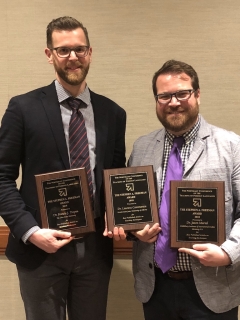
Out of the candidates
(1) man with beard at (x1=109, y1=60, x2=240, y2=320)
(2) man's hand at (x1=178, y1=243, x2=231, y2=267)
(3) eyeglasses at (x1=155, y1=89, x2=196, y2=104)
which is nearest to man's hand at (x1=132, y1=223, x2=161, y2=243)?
(1) man with beard at (x1=109, y1=60, x2=240, y2=320)

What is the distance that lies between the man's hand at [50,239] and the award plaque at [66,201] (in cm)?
3

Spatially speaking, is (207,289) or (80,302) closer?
(207,289)

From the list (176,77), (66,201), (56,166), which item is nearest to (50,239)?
(66,201)

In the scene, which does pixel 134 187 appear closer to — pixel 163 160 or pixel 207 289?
pixel 163 160

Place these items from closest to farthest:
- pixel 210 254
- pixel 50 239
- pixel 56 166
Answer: pixel 210 254, pixel 50 239, pixel 56 166

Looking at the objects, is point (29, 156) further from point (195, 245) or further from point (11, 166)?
point (195, 245)

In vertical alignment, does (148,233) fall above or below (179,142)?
below

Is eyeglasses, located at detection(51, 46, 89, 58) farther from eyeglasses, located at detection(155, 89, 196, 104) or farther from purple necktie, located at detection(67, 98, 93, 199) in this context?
eyeglasses, located at detection(155, 89, 196, 104)

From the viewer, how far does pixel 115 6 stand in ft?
6.98

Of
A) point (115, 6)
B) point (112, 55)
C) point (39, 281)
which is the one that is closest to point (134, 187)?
point (39, 281)

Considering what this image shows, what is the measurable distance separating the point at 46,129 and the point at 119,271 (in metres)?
1.09

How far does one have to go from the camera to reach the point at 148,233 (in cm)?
147

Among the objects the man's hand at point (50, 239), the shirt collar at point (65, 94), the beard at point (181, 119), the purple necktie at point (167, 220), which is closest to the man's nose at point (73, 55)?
the shirt collar at point (65, 94)

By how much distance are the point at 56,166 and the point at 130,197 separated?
329 mm
